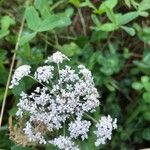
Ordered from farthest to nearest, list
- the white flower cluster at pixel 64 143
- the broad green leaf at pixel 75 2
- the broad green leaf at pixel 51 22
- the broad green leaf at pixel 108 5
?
the broad green leaf at pixel 75 2 → the broad green leaf at pixel 108 5 → the broad green leaf at pixel 51 22 → the white flower cluster at pixel 64 143

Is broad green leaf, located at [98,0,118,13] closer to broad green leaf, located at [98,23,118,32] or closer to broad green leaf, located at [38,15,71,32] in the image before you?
broad green leaf, located at [98,23,118,32]

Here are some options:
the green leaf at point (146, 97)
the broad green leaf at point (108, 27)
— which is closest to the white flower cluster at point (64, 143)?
the green leaf at point (146, 97)

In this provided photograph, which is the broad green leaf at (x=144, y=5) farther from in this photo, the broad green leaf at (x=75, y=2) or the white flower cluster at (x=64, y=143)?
the white flower cluster at (x=64, y=143)

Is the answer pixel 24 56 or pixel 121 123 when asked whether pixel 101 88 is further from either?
pixel 24 56

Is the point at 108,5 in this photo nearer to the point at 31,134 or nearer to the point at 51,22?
the point at 51,22

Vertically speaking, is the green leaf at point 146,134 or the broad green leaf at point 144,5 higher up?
the broad green leaf at point 144,5

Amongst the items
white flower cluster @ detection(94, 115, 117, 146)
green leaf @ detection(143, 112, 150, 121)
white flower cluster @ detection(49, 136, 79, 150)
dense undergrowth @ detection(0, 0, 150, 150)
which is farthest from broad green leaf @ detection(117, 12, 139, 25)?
white flower cluster @ detection(49, 136, 79, 150)

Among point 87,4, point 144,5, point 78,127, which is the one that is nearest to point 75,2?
point 87,4

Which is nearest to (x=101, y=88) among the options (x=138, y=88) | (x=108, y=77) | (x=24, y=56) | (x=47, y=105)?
(x=108, y=77)
